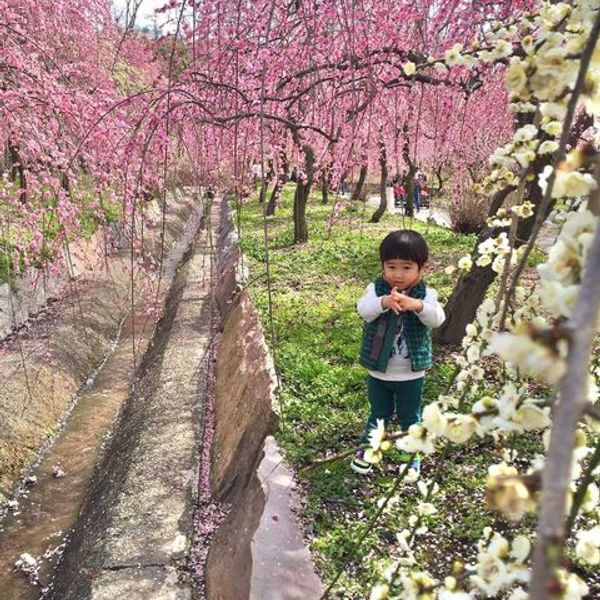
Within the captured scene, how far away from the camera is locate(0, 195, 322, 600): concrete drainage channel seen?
290cm

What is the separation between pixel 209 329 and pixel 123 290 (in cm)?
285

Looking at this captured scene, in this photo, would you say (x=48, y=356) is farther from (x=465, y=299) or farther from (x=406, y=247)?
(x=406, y=247)

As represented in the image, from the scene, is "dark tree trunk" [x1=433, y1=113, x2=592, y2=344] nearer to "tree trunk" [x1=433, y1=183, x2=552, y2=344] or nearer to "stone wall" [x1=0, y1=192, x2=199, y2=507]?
"tree trunk" [x1=433, y1=183, x2=552, y2=344]

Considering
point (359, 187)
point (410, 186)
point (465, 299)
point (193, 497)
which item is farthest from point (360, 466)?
point (359, 187)

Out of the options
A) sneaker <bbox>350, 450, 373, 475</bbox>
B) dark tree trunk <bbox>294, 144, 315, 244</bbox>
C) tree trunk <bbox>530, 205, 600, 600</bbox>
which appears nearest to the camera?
tree trunk <bbox>530, 205, 600, 600</bbox>

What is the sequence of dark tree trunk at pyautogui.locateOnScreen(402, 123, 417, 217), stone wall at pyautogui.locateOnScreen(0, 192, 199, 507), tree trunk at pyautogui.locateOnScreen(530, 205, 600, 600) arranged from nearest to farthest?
tree trunk at pyautogui.locateOnScreen(530, 205, 600, 600), stone wall at pyautogui.locateOnScreen(0, 192, 199, 507), dark tree trunk at pyautogui.locateOnScreen(402, 123, 417, 217)

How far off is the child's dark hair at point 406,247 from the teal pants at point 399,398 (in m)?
0.65

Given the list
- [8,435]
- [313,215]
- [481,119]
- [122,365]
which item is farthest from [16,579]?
[313,215]

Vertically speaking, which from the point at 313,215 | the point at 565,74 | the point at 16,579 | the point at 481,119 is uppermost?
the point at 481,119

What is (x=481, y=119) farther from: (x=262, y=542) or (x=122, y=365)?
(x=262, y=542)

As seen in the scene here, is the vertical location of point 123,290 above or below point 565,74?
below

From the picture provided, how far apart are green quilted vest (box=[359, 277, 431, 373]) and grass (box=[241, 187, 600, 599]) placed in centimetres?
61

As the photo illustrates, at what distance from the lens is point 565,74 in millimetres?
848

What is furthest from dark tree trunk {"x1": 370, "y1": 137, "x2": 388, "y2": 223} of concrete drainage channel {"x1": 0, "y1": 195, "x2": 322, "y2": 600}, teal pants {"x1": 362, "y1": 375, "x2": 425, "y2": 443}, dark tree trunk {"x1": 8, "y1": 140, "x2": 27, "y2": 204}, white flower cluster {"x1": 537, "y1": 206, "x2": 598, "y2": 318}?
white flower cluster {"x1": 537, "y1": 206, "x2": 598, "y2": 318}
